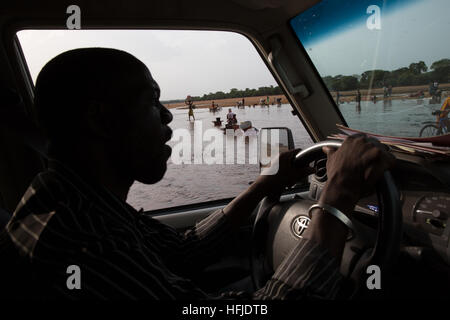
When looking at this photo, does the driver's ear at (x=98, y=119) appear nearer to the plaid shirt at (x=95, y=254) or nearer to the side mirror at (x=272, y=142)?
the plaid shirt at (x=95, y=254)

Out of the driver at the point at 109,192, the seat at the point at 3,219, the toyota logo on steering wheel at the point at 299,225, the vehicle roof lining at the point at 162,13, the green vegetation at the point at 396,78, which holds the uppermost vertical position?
the vehicle roof lining at the point at 162,13

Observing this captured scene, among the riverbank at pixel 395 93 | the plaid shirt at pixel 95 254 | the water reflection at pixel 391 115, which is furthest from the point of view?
the water reflection at pixel 391 115

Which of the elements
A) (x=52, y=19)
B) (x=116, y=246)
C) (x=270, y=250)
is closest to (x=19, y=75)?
(x=52, y=19)

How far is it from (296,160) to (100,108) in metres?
0.69

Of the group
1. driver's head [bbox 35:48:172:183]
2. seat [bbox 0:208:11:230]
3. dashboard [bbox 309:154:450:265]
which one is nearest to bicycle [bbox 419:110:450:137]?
dashboard [bbox 309:154:450:265]

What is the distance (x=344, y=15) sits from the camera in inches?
75.6

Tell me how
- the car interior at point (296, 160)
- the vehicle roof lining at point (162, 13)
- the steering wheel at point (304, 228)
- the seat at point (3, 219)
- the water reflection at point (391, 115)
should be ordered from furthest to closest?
1. the water reflection at point (391, 115)
2. the vehicle roof lining at point (162, 13)
3. the seat at point (3, 219)
4. the car interior at point (296, 160)
5. the steering wheel at point (304, 228)

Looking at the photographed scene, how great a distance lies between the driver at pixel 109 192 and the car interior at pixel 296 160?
15 centimetres

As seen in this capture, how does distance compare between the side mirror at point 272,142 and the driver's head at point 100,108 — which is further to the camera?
the side mirror at point 272,142

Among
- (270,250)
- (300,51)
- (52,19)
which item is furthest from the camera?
(300,51)

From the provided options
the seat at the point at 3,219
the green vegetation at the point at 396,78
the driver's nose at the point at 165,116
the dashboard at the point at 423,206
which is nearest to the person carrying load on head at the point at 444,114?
the green vegetation at the point at 396,78

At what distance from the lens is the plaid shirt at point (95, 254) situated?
27.6 inches
